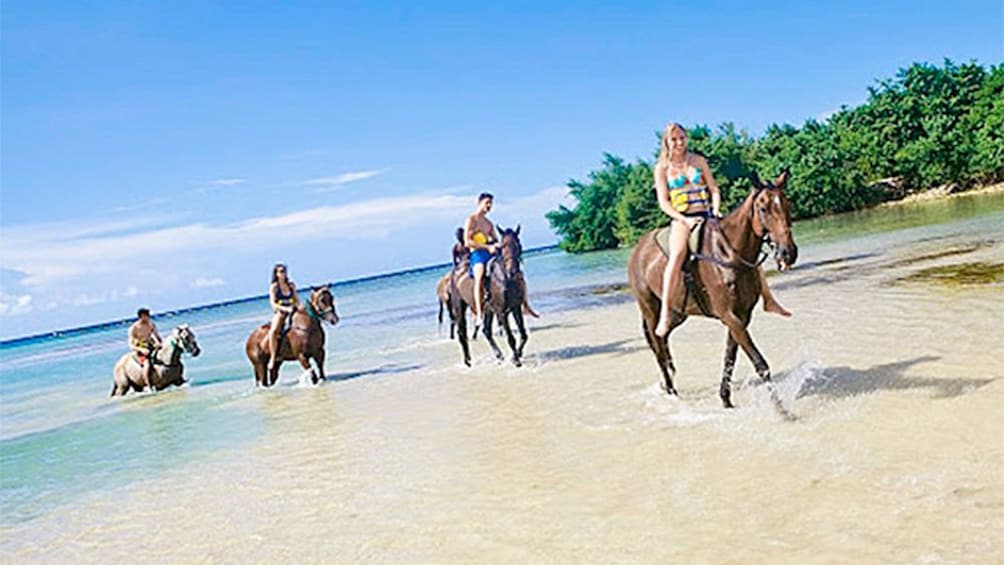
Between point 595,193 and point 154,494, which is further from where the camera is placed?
point 595,193

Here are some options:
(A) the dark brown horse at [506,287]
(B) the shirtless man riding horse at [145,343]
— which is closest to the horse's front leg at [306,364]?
(A) the dark brown horse at [506,287]

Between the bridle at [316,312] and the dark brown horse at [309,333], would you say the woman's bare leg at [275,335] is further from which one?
the bridle at [316,312]

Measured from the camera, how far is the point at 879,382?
657 cm

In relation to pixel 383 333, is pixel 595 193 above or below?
above

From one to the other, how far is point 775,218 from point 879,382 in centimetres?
177

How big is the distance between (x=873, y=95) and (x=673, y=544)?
56.5 meters

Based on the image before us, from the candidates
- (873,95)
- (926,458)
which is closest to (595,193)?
(873,95)

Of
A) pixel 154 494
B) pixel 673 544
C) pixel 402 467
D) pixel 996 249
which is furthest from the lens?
pixel 996 249

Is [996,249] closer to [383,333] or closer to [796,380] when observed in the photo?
[796,380]

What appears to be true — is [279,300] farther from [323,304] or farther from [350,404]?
[350,404]

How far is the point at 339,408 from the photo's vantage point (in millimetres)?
10102

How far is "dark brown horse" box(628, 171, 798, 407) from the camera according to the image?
19.5ft

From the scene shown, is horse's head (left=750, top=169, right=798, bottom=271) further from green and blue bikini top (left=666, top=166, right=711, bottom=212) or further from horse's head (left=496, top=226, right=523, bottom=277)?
horse's head (left=496, top=226, right=523, bottom=277)

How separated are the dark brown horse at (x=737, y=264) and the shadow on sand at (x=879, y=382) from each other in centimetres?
69
